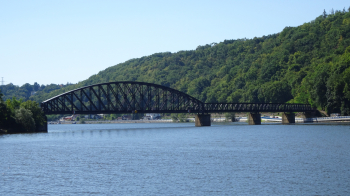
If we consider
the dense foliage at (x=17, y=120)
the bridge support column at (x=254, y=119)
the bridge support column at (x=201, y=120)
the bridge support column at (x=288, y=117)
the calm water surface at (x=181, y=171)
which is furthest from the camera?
the bridge support column at (x=288, y=117)

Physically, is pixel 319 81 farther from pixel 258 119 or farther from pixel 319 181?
pixel 319 181

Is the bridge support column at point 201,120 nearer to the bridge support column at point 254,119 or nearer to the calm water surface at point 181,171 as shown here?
the bridge support column at point 254,119

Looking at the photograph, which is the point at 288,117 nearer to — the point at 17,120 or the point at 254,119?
the point at 254,119

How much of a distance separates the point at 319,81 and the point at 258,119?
2601 cm

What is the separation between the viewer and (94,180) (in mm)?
45438

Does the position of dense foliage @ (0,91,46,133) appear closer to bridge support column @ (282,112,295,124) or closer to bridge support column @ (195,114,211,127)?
bridge support column @ (195,114,211,127)

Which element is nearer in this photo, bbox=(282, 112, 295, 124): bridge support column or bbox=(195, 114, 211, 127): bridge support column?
bbox=(195, 114, 211, 127): bridge support column

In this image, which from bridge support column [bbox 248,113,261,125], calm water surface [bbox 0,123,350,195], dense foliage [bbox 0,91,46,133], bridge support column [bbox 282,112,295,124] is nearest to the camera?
calm water surface [bbox 0,123,350,195]

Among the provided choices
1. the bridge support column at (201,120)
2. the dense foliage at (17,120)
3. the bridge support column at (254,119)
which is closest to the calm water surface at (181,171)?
Answer: the dense foliage at (17,120)

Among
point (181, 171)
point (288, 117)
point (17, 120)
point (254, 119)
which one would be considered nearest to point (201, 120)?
point (254, 119)

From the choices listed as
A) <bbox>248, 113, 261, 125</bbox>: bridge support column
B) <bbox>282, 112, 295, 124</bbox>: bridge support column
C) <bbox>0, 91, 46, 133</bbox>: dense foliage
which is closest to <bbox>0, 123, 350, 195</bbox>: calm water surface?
<bbox>0, 91, 46, 133</bbox>: dense foliage

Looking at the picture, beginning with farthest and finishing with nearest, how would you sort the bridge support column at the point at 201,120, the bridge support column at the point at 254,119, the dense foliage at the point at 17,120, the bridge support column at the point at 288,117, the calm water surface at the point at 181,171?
the bridge support column at the point at 288,117 < the bridge support column at the point at 254,119 < the bridge support column at the point at 201,120 < the dense foliage at the point at 17,120 < the calm water surface at the point at 181,171

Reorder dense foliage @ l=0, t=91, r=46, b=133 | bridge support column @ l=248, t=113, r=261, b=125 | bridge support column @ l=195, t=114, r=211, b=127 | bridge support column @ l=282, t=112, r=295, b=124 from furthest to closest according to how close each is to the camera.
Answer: bridge support column @ l=282, t=112, r=295, b=124, bridge support column @ l=248, t=113, r=261, b=125, bridge support column @ l=195, t=114, r=211, b=127, dense foliage @ l=0, t=91, r=46, b=133

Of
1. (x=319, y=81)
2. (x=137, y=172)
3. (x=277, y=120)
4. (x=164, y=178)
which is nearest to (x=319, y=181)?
(x=164, y=178)
